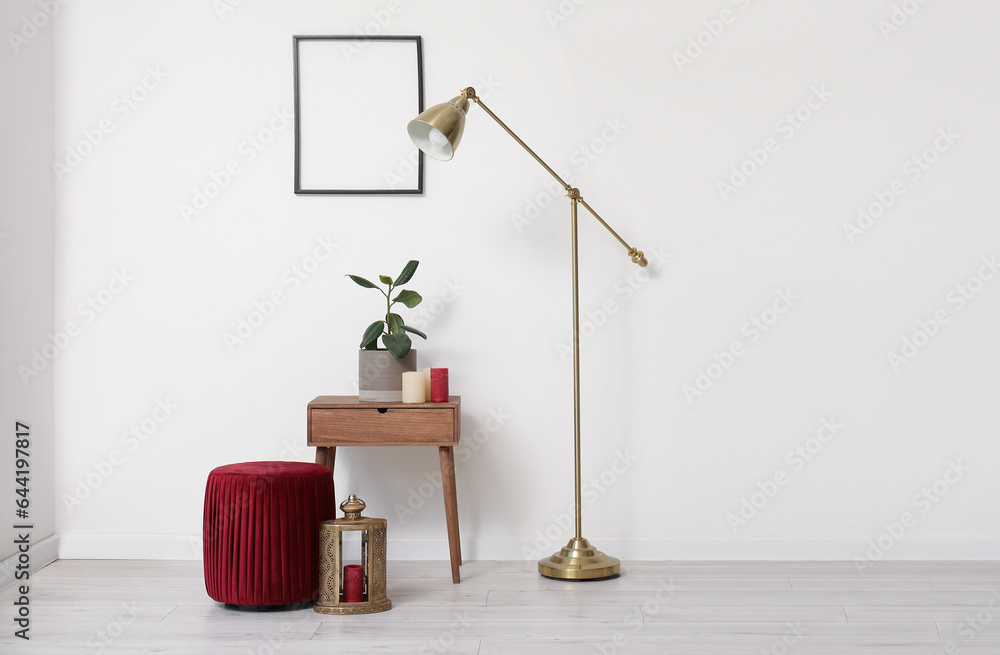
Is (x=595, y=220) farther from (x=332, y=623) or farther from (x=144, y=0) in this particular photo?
(x=144, y=0)

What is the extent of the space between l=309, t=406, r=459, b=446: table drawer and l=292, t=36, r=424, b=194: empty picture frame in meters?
0.82

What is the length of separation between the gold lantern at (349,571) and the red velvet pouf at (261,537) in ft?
0.17

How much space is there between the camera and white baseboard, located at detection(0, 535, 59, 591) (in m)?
2.63

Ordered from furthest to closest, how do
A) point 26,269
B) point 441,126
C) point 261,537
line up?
point 26,269, point 441,126, point 261,537

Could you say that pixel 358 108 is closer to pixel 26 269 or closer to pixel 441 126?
pixel 441 126

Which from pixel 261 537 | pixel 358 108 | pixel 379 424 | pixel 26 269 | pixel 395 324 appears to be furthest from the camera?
pixel 358 108

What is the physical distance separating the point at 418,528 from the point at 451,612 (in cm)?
67

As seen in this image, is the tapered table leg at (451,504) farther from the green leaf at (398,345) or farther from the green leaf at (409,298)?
the green leaf at (409,298)

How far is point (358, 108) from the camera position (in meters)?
3.00

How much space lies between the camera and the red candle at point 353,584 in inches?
91.5

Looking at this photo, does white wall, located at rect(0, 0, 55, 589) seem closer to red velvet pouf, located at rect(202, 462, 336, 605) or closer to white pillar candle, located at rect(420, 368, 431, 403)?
red velvet pouf, located at rect(202, 462, 336, 605)

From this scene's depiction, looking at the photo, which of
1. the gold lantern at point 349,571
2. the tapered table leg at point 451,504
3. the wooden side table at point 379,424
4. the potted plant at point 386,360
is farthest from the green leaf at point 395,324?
the gold lantern at point 349,571

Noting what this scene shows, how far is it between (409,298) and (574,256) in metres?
0.55

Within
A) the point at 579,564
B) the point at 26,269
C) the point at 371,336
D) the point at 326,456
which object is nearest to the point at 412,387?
the point at 371,336
